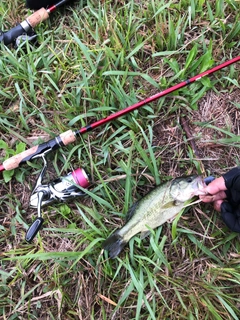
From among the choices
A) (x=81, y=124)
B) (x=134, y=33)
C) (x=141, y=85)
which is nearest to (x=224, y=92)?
(x=141, y=85)

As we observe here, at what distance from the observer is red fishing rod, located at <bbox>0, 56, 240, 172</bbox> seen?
2.85 meters

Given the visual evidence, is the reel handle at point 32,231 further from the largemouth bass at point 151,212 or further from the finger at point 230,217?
the finger at point 230,217

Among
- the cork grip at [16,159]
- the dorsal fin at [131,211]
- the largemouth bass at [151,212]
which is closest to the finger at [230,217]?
the largemouth bass at [151,212]

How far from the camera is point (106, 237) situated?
111 inches

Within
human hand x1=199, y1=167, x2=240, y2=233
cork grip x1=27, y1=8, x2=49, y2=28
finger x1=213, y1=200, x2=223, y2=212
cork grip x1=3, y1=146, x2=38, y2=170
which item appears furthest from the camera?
cork grip x1=27, y1=8, x2=49, y2=28

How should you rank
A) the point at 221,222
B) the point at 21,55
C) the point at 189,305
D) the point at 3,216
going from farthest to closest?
the point at 21,55 < the point at 3,216 < the point at 221,222 < the point at 189,305

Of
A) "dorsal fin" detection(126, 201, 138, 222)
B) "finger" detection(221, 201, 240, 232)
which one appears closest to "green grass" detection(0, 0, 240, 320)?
"dorsal fin" detection(126, 201, 138, 222)

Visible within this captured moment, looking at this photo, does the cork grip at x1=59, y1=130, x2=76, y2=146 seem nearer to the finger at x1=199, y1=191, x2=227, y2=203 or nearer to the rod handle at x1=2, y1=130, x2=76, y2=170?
the rod handle at x1=2, y1=130, x2=76, y2=170

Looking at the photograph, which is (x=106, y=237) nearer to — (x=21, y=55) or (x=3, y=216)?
(x=3, y=216)

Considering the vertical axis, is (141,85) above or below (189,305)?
above

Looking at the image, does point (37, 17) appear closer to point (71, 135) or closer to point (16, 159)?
point (71, 135)

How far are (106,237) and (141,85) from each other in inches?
51.6

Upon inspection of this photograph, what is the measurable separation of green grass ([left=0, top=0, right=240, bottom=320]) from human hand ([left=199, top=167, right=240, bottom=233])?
0.54ft

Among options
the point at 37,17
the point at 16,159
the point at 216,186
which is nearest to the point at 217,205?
the point at 216,186
